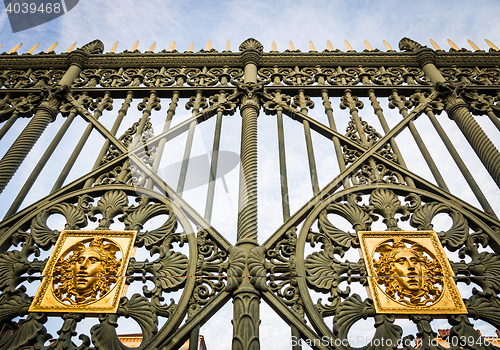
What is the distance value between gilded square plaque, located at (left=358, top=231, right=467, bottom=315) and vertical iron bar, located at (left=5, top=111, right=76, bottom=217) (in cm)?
379

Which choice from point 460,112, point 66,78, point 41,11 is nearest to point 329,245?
point 460,112

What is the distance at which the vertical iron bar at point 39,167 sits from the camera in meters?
4.37

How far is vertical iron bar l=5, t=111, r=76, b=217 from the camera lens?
4.37 m

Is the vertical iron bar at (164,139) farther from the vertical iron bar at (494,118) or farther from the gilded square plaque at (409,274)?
the vertical iron bar at (494,118)

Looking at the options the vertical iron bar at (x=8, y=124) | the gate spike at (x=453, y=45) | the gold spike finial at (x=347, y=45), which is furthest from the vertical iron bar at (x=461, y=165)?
the vertical iron bar at (x=8, y=124)

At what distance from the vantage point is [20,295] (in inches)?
139

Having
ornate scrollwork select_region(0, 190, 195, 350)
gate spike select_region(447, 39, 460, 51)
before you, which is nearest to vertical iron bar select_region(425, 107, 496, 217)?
gate spike select_region(447, 39, 460, 51)

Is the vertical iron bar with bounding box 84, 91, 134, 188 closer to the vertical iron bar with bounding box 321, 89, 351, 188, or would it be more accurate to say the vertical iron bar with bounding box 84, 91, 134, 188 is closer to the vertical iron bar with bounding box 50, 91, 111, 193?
the vertical iron bar with bounding box 50, 91, 111, 193

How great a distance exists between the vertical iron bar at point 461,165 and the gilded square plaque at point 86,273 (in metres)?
3.75

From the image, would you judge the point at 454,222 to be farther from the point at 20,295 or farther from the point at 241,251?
the point at 20,295

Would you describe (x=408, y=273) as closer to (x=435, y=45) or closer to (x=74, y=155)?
(x=74, y=155)

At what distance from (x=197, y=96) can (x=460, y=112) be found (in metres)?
3.63

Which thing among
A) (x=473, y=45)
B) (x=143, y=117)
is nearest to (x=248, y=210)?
(x=143, y=117)

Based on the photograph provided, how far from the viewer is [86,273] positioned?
3535 mm
